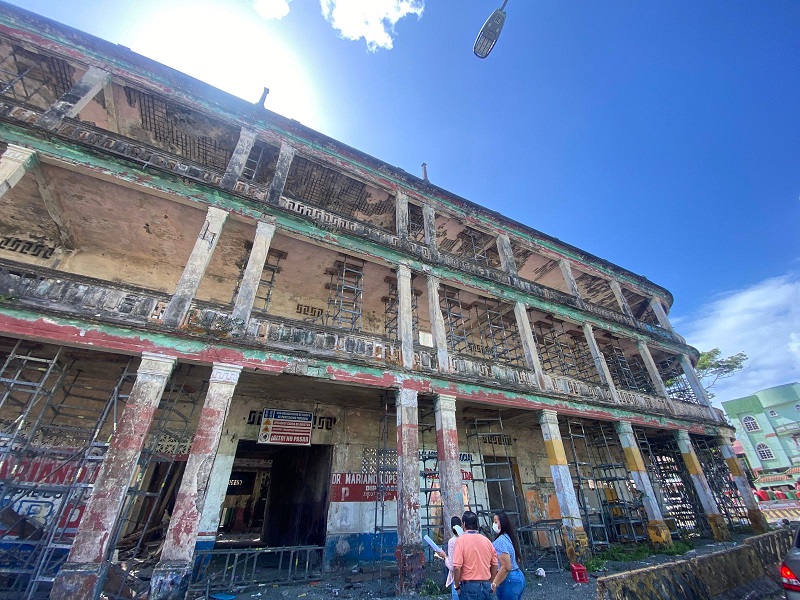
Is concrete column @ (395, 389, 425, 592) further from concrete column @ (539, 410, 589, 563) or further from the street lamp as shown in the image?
the street lamp

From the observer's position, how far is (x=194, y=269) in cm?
789

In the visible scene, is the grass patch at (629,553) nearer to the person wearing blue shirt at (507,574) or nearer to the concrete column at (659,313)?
the person wearing blue shirt at (507,574)

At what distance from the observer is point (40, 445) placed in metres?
7.68

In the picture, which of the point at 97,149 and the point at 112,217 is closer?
the point at 97,149

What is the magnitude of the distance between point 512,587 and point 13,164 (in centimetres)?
1175

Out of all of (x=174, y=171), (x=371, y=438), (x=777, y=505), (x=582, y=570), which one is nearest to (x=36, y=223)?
(x=174, y=171)

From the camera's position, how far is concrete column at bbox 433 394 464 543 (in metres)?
8.07

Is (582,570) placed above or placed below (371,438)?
below

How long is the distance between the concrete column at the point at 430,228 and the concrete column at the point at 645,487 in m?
9.02

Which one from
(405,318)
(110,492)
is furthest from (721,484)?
(110,492)

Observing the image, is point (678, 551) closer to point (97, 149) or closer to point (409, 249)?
point (409, 249)

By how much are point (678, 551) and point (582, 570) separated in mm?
5528

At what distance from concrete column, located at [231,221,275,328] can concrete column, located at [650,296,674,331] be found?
18.8 metres

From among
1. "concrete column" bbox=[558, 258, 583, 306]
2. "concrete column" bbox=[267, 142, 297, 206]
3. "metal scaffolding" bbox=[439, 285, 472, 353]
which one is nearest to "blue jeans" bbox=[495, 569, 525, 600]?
"metal scaffolding" bbox=[439, 285, 472, 353]
